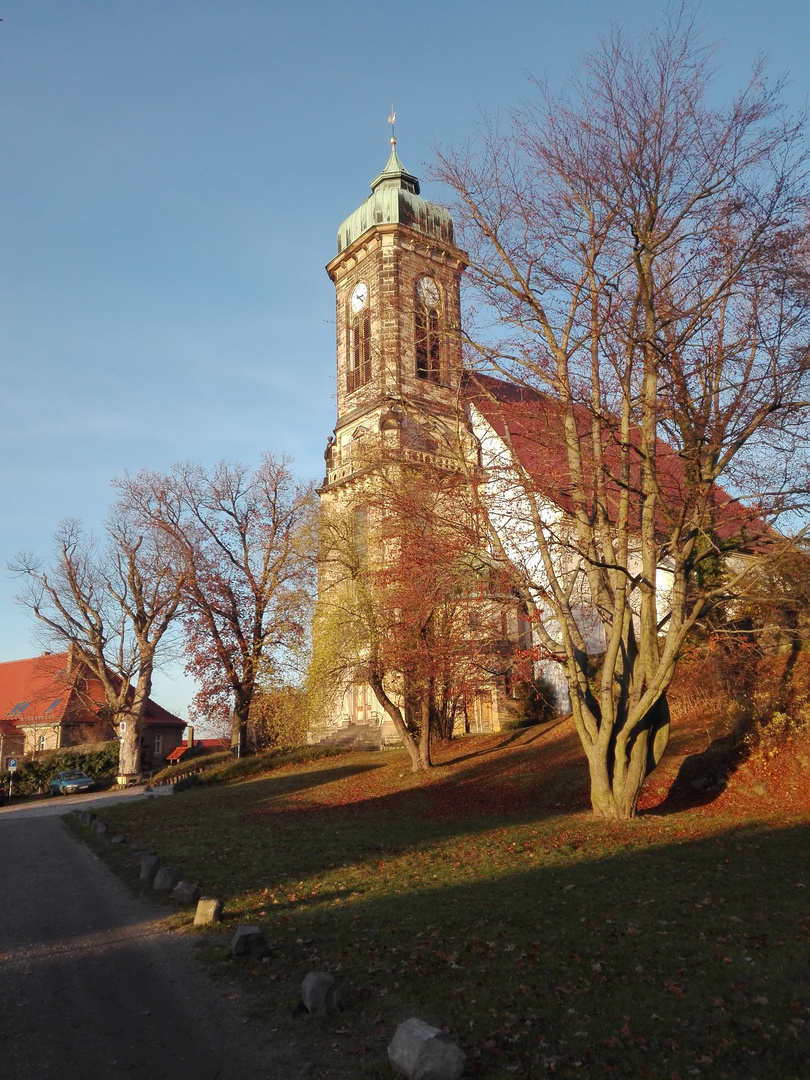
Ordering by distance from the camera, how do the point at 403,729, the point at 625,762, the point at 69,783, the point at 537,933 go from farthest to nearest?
1. the point at 69,783
2. the point at 403,729
3. the point at 625,762
4. the point at 537,933

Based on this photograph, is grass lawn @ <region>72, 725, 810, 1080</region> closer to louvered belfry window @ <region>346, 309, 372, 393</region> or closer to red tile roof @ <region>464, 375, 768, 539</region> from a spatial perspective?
red tile roof @ <region>464, 375, 768, 539</region>

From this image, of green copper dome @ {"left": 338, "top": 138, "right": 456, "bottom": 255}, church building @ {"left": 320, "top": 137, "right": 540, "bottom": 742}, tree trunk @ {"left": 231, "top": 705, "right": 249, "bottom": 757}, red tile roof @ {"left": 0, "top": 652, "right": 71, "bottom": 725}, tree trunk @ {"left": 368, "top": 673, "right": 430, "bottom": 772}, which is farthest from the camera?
red tile roof @ {"left": 0, "top": 652, "right": 71, "bottom": 725}

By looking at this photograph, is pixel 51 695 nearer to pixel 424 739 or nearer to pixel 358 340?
pixel 358 340

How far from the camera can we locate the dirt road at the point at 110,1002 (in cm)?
544

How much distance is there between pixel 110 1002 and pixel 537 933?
383 centimetres

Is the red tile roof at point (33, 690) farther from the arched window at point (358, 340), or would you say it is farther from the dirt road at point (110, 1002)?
the dirt road at point (110, 1002)

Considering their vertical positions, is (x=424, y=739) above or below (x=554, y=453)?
below

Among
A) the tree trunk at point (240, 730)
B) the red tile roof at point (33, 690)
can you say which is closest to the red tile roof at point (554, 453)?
the tree trunk at point (240, 730)

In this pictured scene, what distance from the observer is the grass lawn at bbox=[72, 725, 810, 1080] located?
530 centimetres

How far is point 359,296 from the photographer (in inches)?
1540

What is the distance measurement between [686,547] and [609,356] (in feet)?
11.9

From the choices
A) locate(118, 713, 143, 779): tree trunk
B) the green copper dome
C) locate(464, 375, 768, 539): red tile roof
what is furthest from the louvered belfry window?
locate(464, 375, 768, 539): red tile roof

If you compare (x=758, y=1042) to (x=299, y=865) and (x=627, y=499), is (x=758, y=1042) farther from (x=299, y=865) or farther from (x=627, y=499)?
(x=627, y=499)

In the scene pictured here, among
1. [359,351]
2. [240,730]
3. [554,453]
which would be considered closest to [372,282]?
[359,351]
